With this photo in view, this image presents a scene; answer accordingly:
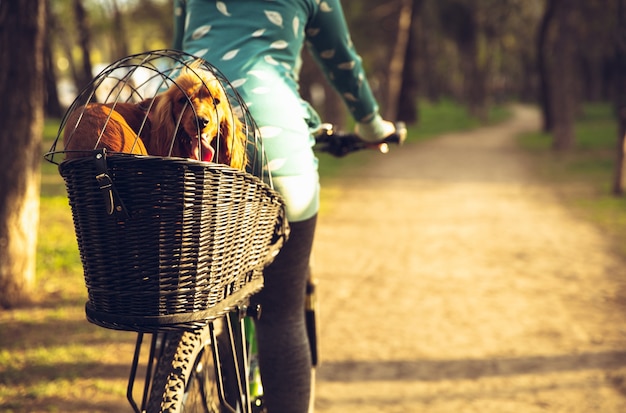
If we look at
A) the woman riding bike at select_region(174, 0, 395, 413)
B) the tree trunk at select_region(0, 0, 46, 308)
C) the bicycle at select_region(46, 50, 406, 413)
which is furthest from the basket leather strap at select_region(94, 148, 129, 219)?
the tree trunk at select_region(0, 0, 46, 308)

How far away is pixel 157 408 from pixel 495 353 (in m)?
2.85

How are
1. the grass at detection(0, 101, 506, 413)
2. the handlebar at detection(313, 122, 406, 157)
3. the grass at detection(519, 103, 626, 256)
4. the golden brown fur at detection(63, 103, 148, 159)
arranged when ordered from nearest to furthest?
the golden brown fur at detection(63, 103, 148, 159) → the handlebar at detection(313, 122, 406, 157) → the grass at detection(0, 101, 506, 413) → the grass at detection(519, 103, 626, 256)

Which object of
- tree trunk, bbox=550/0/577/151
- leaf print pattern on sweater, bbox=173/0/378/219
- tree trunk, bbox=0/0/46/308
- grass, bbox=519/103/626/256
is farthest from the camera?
tree trunk, bbox=550/0/577/151

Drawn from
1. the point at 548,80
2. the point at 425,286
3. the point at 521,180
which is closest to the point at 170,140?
the point at 425,286

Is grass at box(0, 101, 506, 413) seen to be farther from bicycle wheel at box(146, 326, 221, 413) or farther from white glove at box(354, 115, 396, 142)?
white glove at box(354, 115, 396, 142)

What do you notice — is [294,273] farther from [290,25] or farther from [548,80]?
[548,80]

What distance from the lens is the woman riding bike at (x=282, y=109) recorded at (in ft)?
7.00

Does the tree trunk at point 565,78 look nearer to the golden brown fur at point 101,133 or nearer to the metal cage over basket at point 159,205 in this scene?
the metal cage over basket at point 159,205

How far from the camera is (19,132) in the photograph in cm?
468

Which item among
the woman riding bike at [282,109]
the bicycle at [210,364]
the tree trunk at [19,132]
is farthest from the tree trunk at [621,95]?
the woman riding bike at [282,109]

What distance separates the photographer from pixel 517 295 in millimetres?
Answer: 5344

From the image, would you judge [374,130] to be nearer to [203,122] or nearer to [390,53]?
[203,122]

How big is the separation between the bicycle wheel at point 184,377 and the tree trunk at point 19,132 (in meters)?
2.90

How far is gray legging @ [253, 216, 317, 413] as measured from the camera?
7.50ft
